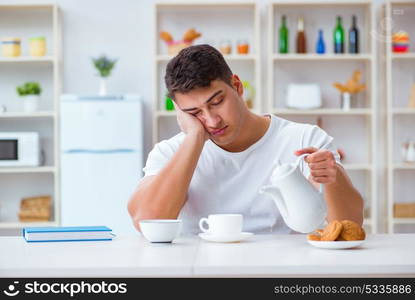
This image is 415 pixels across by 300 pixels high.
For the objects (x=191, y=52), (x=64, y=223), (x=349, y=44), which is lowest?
(x=64, y=223)

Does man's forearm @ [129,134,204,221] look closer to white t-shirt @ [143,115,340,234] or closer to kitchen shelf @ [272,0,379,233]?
white t-shirt @ [143,115,340,234]

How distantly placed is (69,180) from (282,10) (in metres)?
2.13

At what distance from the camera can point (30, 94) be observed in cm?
544

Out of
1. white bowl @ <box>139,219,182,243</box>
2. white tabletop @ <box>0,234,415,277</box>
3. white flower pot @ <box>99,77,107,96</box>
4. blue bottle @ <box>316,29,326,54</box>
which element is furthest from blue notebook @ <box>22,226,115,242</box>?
blue bottle @ <box>316,29,326,54</box>

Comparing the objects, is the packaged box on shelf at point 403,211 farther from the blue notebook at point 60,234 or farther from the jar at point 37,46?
the blue notebook at point 60,234

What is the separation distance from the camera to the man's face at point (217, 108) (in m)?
2.18

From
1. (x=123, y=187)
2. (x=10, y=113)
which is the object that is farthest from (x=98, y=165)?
(x=10, y=113)

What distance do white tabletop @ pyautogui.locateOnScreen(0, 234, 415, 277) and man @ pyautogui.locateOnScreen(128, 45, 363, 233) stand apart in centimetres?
30

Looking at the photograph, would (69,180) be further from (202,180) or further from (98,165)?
(202,180)

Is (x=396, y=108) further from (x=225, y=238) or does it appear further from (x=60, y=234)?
(x=60, y=234)

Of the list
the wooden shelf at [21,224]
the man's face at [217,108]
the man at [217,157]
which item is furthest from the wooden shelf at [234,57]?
the man's face at [217,108]

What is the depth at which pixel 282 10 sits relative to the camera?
5.58 metres

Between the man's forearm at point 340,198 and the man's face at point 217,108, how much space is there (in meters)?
0.36

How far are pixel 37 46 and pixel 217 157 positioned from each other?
3.48 metres
